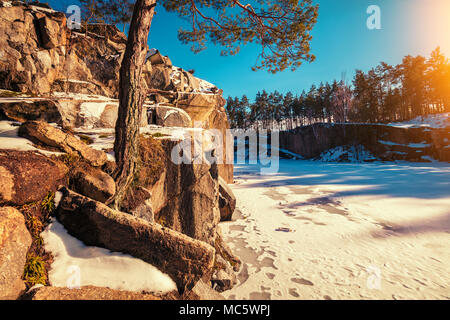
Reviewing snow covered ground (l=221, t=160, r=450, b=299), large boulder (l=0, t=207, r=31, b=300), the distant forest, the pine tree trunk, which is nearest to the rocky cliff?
large boulder (l=0, t=207, r=31, b=300)

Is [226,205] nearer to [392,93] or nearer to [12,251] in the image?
[12,251]

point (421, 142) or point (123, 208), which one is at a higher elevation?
point (421, 142)

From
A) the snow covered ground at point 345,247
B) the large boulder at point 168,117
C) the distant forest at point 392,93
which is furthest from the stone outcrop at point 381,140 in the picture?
the large boulder at point 168,117

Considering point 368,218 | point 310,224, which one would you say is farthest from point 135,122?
point 368,218

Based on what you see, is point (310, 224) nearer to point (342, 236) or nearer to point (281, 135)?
point (342, 236)

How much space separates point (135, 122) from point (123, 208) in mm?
1628

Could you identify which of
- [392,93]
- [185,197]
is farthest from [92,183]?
[392,93]

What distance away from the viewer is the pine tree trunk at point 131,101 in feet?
10.7

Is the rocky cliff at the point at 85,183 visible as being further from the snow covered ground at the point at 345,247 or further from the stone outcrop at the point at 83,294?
the snow covered ground at the point at 345,247

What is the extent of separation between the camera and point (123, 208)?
3.16 metres

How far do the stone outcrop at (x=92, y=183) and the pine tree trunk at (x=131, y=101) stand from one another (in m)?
0.28

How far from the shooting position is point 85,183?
2584 millimetres
